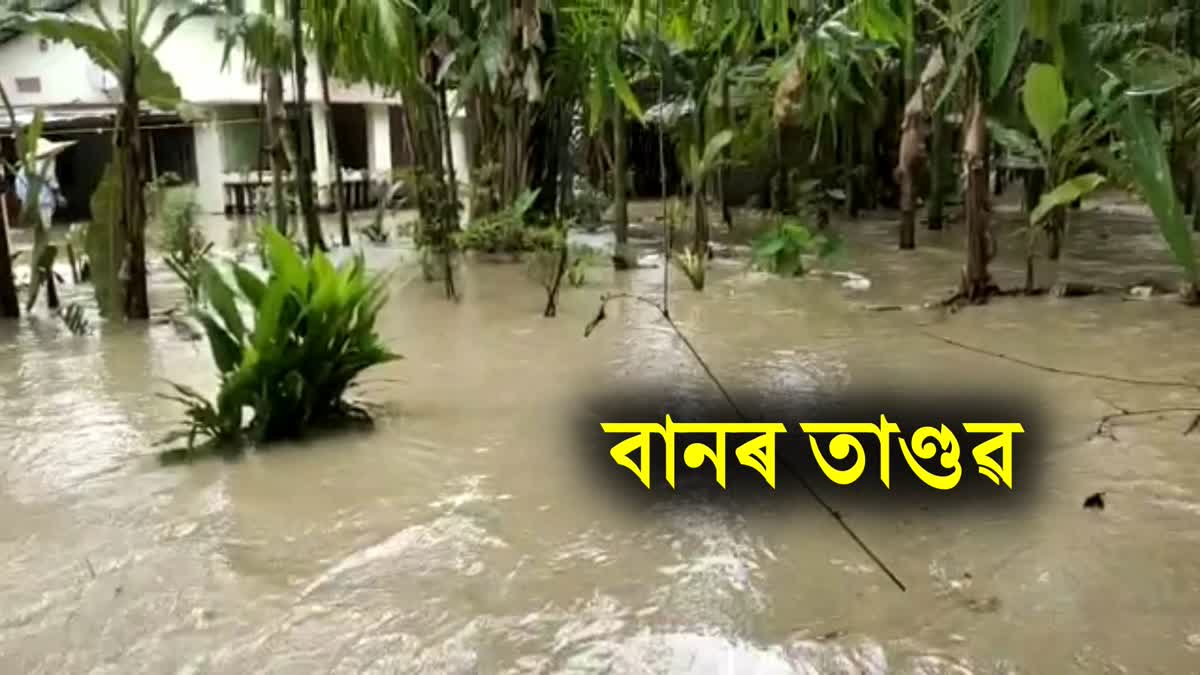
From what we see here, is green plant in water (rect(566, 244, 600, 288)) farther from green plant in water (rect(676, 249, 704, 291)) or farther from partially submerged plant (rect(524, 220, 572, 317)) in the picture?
green plant in water (rect(676, 249, 704, 291))

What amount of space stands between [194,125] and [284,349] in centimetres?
1263

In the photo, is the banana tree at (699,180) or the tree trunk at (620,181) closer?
the banana tree at (699,180)

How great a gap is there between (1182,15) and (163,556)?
380 cm

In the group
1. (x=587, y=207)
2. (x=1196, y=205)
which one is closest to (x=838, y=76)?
(x=1196, y=205)

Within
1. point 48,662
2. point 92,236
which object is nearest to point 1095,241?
point 92,236

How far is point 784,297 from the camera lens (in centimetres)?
768

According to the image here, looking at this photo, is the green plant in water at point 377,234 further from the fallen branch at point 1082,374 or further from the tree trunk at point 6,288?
the fallen branch at point 1082,374

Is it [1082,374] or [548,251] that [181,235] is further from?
[1082,374]

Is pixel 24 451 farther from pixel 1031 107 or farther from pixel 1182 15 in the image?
pixel 1031 107

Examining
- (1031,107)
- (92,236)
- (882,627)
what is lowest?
(882,627)

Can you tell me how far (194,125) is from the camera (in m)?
15.8

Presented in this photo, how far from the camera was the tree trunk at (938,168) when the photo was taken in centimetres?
1066

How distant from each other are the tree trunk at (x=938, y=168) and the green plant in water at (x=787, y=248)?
225 cm

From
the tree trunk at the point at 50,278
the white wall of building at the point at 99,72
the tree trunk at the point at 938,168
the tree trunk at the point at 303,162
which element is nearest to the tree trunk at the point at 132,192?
the tree trunk at the point at 50,278
